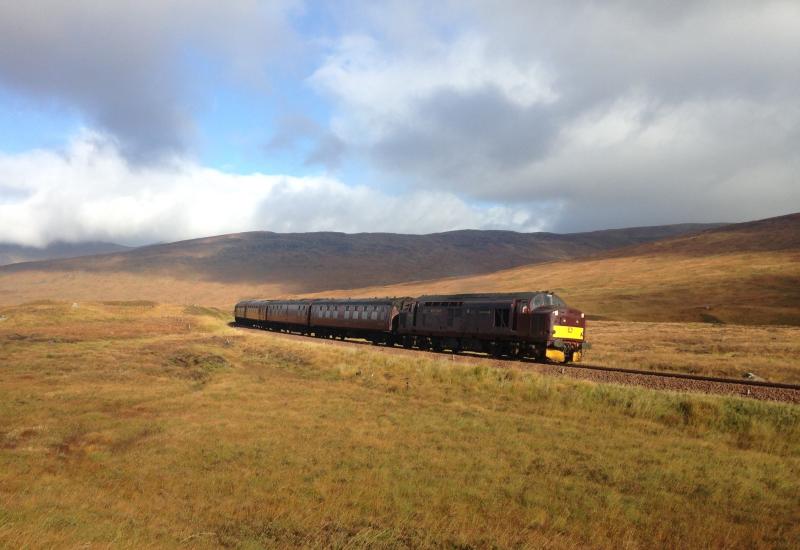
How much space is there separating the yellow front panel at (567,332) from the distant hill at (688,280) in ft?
57.2

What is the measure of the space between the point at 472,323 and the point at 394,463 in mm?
18586

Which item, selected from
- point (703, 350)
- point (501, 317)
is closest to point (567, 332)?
point (501, 317)

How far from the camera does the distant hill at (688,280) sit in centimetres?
6906

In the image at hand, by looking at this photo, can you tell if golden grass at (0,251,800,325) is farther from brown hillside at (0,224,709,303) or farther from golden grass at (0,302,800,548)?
golden grass at (0,302,800,548)

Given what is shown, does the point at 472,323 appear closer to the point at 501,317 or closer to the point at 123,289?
the point at 501,317

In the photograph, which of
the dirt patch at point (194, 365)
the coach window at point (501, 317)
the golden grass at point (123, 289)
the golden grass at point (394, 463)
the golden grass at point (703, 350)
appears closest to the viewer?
the golden grass at point (394, 463)

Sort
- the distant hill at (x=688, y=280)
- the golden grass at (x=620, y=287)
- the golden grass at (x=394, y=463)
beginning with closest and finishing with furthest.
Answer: the golden grass at (x=394, y=463), the distant hill at (x=688, y=280), the golden grass at (x=620, y=287)

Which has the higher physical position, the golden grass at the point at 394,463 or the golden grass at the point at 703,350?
the golden grass at the point at 703,350

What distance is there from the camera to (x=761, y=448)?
49.3 ft

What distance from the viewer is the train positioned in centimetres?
2788

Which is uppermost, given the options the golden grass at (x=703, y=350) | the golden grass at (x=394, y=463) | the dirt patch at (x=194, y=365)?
the golden grass at (x=703, y=350)

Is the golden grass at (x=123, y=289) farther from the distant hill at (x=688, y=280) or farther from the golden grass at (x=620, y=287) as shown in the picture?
the distant hill at (x=688, y=280)

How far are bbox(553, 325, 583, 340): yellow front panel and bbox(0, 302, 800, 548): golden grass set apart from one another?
113 inches

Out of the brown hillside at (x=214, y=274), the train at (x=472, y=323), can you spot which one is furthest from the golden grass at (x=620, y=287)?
the train at (x=472, y=323)
